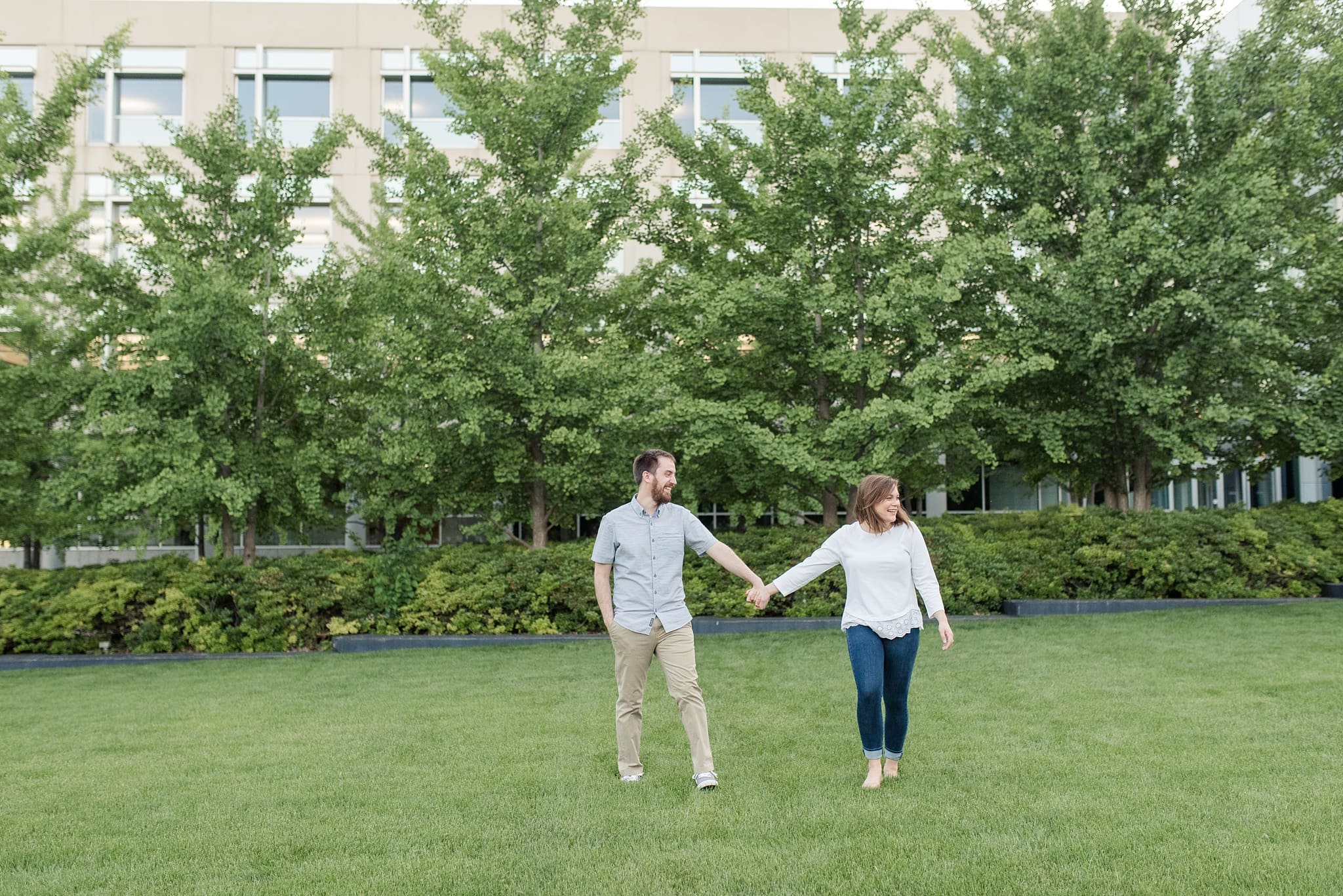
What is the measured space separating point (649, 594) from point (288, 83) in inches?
1103

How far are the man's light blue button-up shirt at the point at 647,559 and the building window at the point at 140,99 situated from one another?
91.2 feet

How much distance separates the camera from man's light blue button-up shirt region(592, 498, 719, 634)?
20.7 ft

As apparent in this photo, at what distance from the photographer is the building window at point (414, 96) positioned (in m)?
29.5

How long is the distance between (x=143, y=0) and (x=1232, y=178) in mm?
27795

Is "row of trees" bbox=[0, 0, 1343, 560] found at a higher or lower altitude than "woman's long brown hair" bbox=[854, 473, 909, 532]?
higher

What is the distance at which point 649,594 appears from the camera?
20.6ft

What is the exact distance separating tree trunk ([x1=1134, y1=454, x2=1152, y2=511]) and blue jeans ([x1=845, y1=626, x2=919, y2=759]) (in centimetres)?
1283

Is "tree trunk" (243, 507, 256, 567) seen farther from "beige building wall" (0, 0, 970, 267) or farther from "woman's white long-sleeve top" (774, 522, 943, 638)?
"beige building wall" (0, 0, 970, 267)

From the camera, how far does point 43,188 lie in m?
15.6

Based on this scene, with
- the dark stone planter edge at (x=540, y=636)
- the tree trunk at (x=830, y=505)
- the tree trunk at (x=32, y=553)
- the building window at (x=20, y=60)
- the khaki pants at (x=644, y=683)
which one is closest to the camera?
the khaki pants at (x=644, y=683)

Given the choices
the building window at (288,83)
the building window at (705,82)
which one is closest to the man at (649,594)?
the building window at (705,82)

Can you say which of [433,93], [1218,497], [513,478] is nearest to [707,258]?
[513,478]

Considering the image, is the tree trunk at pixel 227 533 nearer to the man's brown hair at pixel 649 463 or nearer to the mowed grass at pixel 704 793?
the mowed grass at pixel 704 793

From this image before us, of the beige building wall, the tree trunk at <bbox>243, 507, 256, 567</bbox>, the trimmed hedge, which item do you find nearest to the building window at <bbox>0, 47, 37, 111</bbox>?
the beige building wall
